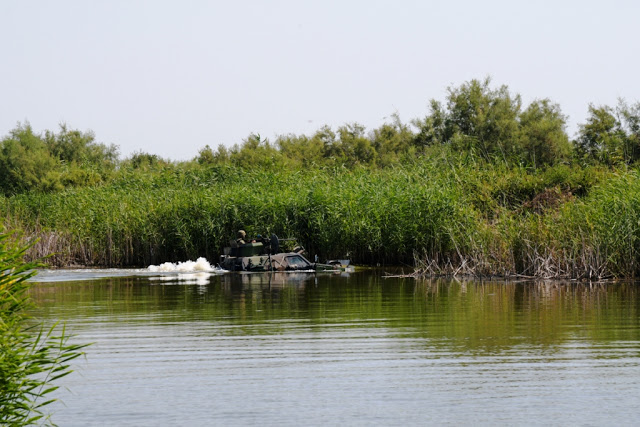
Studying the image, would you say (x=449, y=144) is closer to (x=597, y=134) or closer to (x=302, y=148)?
(x=597, y=134)

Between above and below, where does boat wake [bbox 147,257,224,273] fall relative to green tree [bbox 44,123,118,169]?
below

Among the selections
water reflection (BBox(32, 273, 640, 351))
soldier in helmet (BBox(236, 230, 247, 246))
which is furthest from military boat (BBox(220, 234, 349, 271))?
water reflection (BBox(32, 273, 640, 351))

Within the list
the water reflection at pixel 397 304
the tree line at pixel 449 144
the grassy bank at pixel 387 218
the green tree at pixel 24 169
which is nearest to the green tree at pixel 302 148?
the tree line at pixel 449 144

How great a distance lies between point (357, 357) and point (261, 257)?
20.4m

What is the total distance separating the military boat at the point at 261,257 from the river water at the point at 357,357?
806 cm

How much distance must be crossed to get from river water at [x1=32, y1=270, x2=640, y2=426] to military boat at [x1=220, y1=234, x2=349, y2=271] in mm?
8056

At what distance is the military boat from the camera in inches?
1358

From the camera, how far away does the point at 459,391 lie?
12.0 metres

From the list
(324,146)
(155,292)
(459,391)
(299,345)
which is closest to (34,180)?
(324,146)

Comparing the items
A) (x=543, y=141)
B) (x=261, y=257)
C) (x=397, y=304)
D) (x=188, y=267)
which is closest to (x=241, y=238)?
(x=261, y=257)

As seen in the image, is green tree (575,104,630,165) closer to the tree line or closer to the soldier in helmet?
the tree line

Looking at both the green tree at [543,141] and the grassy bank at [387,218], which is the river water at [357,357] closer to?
the grassy bank at [387,218]

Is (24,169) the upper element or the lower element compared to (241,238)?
upper

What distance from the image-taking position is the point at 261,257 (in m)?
35.0
